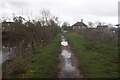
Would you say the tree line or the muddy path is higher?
the tree line

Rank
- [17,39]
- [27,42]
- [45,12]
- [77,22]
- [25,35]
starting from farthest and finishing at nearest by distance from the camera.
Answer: [77,22]
[45,12]
[27,42]
[25,35]
[17,39]

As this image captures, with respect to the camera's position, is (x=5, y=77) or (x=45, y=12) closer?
(x=5, y=77)

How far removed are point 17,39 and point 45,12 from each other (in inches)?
1194

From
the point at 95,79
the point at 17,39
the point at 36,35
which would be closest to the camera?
the point at 95,79

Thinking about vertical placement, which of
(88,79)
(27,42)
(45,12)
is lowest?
(88,79)

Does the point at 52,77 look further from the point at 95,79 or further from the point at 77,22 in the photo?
the point at 77,22

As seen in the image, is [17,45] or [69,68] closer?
[69,68]

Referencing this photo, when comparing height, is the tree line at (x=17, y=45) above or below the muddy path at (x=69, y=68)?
above

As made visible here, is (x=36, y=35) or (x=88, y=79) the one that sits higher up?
(x=36, y=35)

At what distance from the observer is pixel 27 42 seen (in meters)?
21.6

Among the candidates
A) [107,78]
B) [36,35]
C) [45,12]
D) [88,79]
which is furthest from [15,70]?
[45,12]

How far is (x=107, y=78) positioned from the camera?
38.6ft

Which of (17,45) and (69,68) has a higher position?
(17,45)

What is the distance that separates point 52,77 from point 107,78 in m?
2.63
